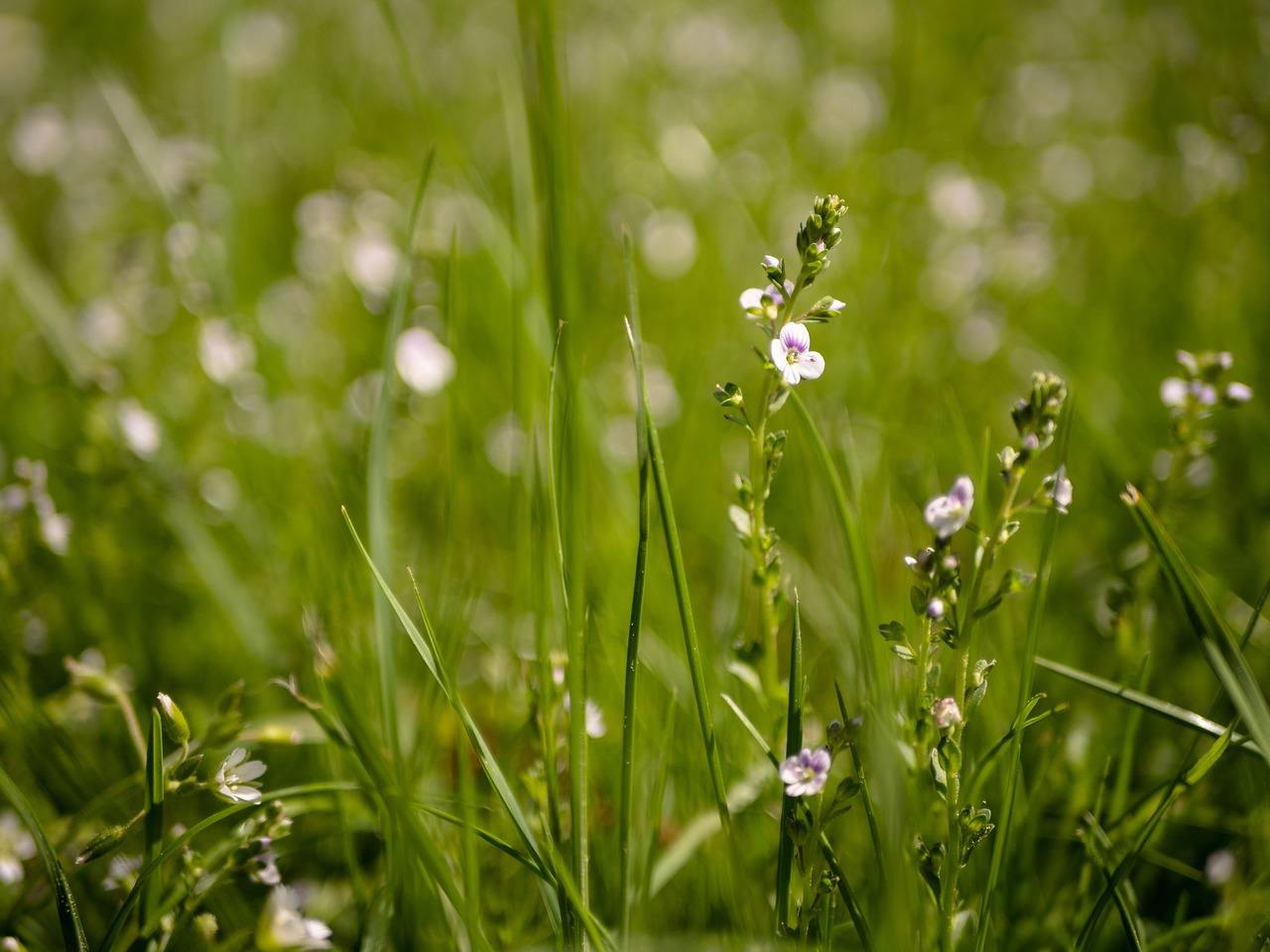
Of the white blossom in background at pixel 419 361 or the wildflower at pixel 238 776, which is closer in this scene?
the wildflower at pixel 238 776

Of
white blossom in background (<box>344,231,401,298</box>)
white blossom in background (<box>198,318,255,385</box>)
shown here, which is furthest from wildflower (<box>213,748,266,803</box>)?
white blossom in background (<box>344,231,401,298</box>)

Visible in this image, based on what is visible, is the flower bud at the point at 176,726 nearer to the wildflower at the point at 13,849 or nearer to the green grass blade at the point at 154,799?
the green grass blade at the point at 154,799

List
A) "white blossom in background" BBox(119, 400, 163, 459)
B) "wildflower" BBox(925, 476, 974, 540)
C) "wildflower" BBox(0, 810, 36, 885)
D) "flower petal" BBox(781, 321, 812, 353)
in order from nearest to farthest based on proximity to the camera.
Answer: "wildflower" BBox(925, 476, 974, 540) < "flower petal" BBox(781, 321, 812, 353) < "wildflower" BBox(0, 810, 36, 885) < "white blossom in background" BBox(119, 400, 163, 459)

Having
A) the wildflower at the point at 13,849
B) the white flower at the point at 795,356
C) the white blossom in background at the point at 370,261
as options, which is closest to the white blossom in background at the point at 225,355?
the white blossom in background at the point at 370,261

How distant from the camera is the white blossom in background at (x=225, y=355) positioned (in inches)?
88.8

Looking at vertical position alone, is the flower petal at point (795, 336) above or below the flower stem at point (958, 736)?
above

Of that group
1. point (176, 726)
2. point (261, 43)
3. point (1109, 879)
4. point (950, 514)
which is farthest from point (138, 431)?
point (261, 43)

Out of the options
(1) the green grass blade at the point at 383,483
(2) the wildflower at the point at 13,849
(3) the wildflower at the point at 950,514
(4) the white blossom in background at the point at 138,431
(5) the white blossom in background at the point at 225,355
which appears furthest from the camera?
(5) the white blossom in background at the point at 225,355

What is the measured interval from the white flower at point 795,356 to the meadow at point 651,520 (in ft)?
0.04

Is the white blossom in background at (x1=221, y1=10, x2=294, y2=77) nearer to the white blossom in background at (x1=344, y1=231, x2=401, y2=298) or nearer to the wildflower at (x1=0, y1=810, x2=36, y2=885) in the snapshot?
the white blossom in background at (x1=344, y1=231, x2=401, y2=298)

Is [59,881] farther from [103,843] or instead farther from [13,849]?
[13,849]

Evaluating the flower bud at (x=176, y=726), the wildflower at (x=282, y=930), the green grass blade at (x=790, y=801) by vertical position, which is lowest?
Answer: the wildflower at (x=282, y=930)

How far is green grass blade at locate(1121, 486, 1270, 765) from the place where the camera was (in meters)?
0.99

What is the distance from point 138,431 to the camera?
7.00 ft
